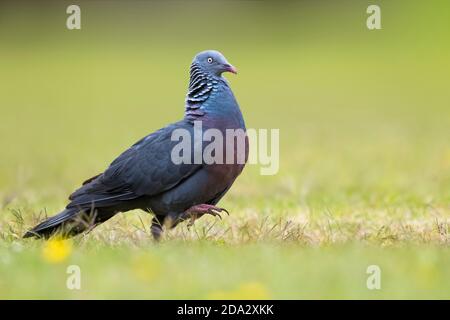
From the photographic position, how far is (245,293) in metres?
4.45

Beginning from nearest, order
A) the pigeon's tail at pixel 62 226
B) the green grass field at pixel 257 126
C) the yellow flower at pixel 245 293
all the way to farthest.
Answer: the yellow flower at pixel 245 293, the green grass field at pixel 257 126, the pigeon's tail at pixel 62 226

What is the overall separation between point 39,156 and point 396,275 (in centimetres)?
785

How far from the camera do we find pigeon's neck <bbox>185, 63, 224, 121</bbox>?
6.15 metres

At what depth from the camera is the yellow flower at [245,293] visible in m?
4.43

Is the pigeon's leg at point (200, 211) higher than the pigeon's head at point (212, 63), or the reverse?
the pigeon's head at point (212, 63)

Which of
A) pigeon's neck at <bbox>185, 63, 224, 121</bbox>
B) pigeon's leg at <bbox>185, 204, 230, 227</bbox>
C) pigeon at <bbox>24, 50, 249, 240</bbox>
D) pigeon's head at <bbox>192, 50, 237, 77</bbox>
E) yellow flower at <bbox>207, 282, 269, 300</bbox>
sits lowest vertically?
yellow flower at <bbox>207, 282, 269, 300</bbox>

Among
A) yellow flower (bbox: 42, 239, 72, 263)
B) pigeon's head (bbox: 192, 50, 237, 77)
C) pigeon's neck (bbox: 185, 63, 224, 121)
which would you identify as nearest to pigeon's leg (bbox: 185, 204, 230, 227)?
pigeon's neck (bbox: 185, 63, 224, 121)

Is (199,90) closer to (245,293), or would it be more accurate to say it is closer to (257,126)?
(245,293)

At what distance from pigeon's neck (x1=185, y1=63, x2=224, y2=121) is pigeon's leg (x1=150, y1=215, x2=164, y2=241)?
695 millimetres

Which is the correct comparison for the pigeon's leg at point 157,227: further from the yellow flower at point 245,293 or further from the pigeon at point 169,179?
the yellow flower at point 245,293

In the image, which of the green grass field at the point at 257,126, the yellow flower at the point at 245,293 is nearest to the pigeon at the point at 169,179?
the green grass field at the point at 257,126

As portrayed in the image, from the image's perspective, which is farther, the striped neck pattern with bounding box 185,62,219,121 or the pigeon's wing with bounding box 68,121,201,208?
the striped neck pattern with bounding box 185,62,219,121

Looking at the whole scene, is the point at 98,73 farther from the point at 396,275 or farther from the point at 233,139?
the point at 396,275

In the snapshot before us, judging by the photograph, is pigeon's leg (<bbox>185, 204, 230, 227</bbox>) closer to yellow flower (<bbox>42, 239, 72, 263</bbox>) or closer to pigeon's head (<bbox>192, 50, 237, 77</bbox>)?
pigeon's head (<bbox>192, 50, 237, 77</bbox>)
